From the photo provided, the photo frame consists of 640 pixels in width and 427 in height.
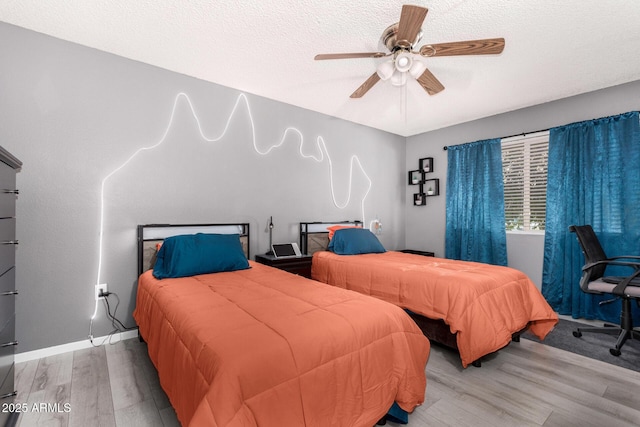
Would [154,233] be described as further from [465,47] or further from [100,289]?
[465,47]

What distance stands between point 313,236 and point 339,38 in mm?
2348

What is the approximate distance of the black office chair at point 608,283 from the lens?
2.45 metres

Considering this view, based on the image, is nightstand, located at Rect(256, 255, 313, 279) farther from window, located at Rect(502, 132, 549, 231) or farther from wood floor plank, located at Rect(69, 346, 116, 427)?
window, located at Rect(502, 132, 549, 231)

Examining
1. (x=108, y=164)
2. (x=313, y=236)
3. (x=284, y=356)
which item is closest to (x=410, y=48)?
(x=284, y=356)

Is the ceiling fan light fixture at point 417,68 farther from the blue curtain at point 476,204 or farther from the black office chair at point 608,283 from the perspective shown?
the blue curtain at point 476,204

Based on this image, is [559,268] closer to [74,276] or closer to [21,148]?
[74,276]

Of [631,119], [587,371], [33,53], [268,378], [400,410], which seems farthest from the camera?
[631,119]

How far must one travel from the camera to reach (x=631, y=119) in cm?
307

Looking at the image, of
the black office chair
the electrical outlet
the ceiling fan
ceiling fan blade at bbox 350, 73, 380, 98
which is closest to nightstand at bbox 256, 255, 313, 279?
the electrical outlet

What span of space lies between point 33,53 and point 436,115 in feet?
14.1

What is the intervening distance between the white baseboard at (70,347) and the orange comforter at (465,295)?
2.12 m

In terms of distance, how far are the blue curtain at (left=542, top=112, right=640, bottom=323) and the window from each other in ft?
0.61

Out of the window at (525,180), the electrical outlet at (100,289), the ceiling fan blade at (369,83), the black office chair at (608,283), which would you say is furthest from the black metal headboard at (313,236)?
the black office chair at (608,283)

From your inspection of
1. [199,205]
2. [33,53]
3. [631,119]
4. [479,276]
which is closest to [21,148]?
[33,53]
